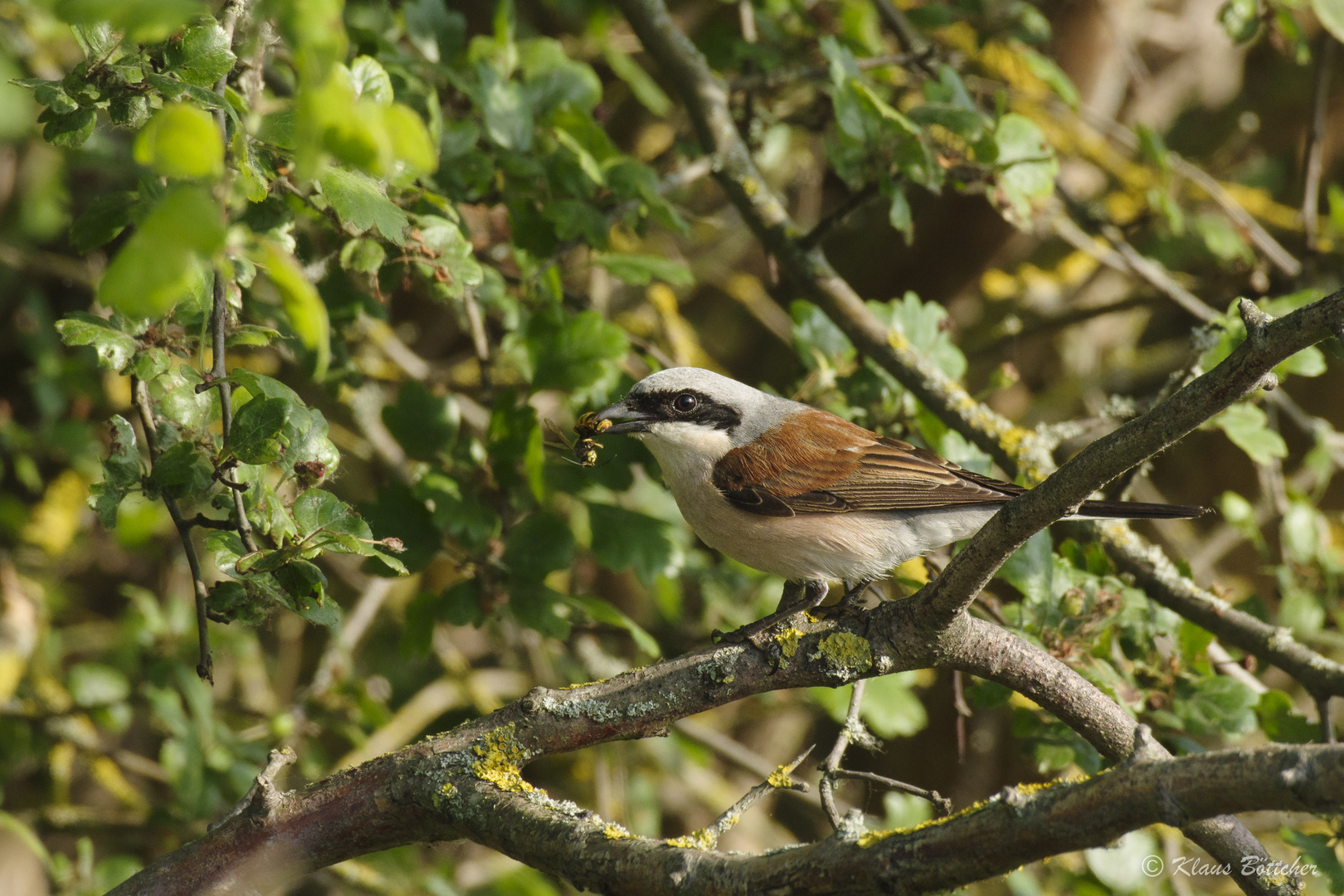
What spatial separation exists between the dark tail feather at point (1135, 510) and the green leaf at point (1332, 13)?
2.11 m

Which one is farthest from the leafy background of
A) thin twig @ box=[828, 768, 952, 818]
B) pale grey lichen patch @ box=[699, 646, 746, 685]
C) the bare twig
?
thin twig @ box=[828, 768, 952, 818]

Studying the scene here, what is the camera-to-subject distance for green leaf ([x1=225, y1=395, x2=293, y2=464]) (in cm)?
205

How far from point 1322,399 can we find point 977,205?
2665 millimetres

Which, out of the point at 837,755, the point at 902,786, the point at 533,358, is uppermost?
the point at 533,358

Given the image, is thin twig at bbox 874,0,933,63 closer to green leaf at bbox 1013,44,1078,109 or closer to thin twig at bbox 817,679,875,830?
green leaf at bbox 1013,44,1078,109

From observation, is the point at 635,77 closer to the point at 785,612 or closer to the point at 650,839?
the point at 785,612

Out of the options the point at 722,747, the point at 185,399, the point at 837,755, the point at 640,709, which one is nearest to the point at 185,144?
the point at 185,399

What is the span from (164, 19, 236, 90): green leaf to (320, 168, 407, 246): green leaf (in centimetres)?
30

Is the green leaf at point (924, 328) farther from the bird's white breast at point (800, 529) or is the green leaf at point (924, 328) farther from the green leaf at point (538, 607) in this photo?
the green leaf at point (538, 607)

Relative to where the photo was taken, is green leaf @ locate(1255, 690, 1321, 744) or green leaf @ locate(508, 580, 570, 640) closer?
green leaf @ locate(1255, 690, 1321, 744)

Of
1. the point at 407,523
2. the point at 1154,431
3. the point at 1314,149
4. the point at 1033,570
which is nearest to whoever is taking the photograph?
the point at 1154,431

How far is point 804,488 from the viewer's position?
12.1 feet

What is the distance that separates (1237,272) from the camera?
5.03m

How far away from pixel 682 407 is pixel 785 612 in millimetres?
940
